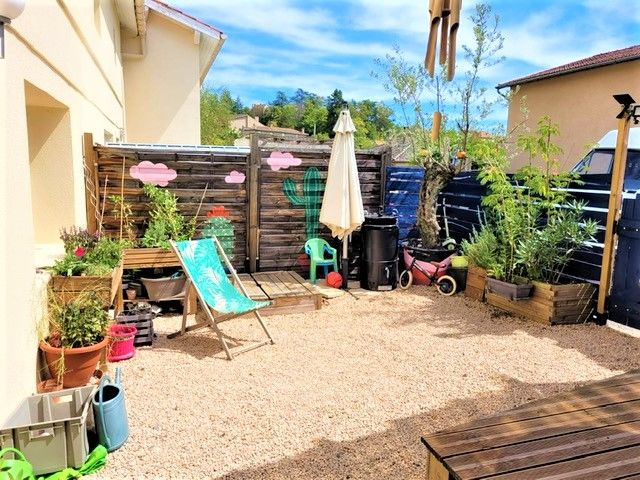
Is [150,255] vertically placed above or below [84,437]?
above

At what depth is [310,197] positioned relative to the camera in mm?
7277

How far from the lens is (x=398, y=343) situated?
4863mm

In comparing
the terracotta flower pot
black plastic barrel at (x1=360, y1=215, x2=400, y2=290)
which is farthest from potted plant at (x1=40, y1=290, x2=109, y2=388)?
black plastic barrel at (x1=360, y1=215, x2=400, y2=290)

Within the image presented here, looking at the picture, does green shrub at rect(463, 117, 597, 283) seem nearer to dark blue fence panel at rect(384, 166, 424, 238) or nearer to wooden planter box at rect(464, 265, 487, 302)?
wooden planter box at rect(464, 265, 487, 302)

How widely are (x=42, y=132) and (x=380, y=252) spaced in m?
4.51

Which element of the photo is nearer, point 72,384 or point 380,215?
point 72,384

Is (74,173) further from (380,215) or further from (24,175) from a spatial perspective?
(380,215)

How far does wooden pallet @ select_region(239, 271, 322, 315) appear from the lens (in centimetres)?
577

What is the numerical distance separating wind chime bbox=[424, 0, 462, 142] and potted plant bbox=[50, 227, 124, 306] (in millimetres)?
3108

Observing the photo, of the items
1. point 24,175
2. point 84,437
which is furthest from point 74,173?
point 84,437

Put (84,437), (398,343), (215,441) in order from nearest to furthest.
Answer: (84,437)
(215,441)
(398,343)

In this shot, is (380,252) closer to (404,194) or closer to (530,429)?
(404,194)

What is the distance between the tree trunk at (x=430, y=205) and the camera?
7.95m

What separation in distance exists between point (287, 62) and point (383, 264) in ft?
179
